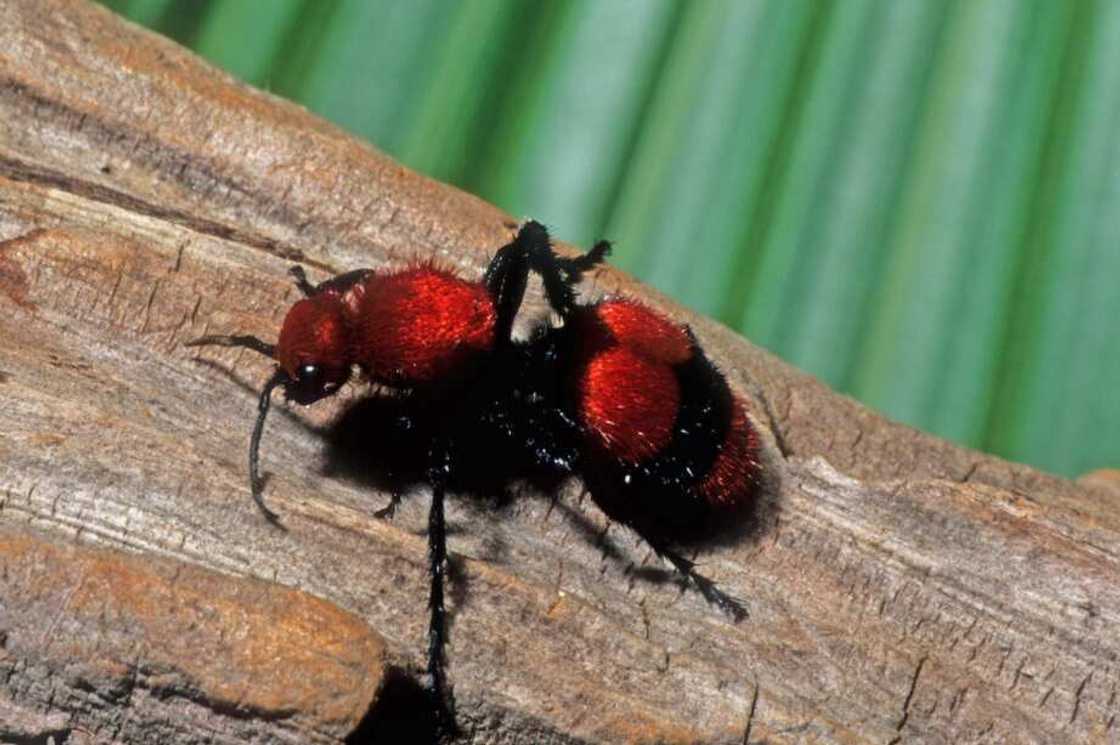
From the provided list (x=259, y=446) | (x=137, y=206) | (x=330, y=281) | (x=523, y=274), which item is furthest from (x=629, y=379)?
(x=137, y=206)

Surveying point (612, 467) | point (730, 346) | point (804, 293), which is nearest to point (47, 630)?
point (612, 467)

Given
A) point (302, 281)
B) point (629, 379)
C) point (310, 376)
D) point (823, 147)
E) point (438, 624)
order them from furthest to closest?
point (823, 147), point (302, 281), point (629, 379), point (310, 376), point (438, 624)

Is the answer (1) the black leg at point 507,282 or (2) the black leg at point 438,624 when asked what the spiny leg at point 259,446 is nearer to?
(2) the black leg at point 438,624

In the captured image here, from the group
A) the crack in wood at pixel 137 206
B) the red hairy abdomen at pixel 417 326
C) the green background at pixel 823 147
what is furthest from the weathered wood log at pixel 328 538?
the green background at pixel 823 147

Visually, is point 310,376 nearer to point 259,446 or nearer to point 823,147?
point 259,446

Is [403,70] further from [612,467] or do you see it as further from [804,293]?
[612,467]

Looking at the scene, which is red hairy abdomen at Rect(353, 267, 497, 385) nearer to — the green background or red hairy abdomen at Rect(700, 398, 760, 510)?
red hairy abdomen at Rect(700, 398, 760, 510)

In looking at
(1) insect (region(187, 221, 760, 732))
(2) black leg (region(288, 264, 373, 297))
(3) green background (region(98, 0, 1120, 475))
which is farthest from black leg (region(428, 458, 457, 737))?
(3) green background (region(98, 0, 1120, 475))
